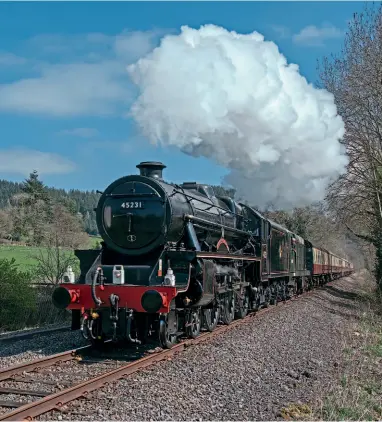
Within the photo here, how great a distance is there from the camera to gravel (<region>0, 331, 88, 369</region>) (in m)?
8.52

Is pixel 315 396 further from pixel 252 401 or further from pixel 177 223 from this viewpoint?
pixel 177 223

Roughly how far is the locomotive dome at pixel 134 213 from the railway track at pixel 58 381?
6.43ft

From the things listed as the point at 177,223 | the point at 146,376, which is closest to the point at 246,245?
the point at 177,223

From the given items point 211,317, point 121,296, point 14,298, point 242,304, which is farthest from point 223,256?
point 14,298

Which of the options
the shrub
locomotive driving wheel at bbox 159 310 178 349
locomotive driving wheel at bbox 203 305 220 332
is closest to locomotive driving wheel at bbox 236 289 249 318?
locomotive driving wheel at bbox 203 305 220 332

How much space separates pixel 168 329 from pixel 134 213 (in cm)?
225

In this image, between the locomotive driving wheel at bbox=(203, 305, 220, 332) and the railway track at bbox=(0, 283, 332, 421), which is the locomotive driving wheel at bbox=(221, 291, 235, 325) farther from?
the railway track at bbox=(0, 283, 332, 421)

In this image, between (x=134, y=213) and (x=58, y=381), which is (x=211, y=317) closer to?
(x=134, y=213)

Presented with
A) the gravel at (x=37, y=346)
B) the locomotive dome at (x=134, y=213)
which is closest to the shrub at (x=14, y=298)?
the gravel at (x=37, y=346)

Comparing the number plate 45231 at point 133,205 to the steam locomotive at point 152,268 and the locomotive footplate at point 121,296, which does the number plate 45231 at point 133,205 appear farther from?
the locomotive footplate at point 121,296

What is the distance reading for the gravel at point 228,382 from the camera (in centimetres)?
565

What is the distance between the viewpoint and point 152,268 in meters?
9.17

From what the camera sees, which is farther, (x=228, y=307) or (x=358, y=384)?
(x=228, y=307)

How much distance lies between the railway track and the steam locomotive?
0.39m
